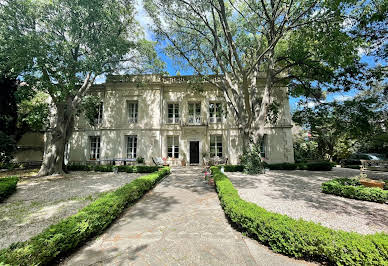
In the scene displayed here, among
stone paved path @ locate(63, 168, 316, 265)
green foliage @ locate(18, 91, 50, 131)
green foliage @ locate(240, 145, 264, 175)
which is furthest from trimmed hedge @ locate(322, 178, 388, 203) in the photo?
green foliage @ locate(18, 91, 50, 131)

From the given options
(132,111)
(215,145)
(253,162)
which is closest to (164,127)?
(132,111)

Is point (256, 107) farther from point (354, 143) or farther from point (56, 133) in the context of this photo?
point (354, 143)

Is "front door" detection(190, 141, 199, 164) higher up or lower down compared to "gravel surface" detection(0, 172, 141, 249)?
higher up

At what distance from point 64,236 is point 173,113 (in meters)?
13.8

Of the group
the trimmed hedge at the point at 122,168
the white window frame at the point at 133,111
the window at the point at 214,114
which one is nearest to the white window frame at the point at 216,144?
the window at the point at 214,114

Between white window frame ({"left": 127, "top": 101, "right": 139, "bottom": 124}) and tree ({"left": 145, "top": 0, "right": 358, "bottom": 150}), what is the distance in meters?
6.86

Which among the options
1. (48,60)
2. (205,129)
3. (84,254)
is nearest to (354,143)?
(205,129)

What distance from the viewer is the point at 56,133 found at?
415 inches

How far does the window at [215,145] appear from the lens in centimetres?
1543

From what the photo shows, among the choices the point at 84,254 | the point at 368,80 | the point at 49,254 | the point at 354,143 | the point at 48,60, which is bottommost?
the point at 84,254

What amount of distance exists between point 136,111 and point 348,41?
15.7m

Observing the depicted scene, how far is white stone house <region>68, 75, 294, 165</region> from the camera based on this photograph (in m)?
15.0

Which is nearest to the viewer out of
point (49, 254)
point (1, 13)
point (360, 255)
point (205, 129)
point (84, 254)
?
point (360, 255)

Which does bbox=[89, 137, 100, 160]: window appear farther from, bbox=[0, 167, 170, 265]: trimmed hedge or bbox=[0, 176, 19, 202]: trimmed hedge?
bbox=[0, 167, 170, 265]: trimmed hedge
